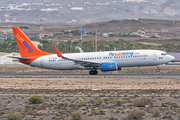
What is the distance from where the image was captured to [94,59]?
5244 cm

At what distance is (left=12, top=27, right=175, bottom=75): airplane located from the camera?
50969mm

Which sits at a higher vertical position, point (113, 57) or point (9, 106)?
point (113, 57)

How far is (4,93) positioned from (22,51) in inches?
816

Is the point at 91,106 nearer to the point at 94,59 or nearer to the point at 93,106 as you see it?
the point at 93,106

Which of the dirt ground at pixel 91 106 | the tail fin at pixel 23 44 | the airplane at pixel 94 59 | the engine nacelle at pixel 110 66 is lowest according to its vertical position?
the dirt ground at pixel 91 106

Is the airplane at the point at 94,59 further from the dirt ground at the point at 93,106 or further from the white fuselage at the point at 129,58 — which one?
the dirt ground at the point at 93,106

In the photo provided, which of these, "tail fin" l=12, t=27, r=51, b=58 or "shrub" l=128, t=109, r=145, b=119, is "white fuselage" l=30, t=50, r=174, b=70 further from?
"shrub" l=128, t=109, r=145, b=119

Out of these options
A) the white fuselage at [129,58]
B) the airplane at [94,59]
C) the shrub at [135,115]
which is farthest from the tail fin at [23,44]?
the shrub at [135,115]

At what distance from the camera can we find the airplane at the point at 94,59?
167ft

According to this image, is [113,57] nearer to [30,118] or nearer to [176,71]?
[176,71]

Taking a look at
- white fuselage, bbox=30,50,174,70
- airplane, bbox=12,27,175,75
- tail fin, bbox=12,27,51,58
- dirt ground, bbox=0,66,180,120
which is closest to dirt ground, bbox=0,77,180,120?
dirt ground, bbox=0,66,180,120

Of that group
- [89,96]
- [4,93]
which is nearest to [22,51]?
[4,93]

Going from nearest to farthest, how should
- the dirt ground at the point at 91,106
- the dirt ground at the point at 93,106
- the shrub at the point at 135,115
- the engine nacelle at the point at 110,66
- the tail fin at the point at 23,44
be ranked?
the shrub at the point at 135,115 → the dirt ground at the point at 93,106 → the dirt ground at the point at 91,106 → the engine nacelle at the point at 110,66 → the tail fin at the point at 23,44

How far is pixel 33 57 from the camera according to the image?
178 ft
